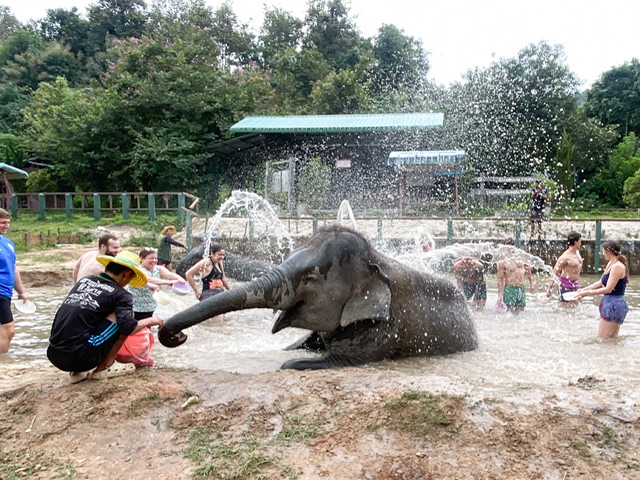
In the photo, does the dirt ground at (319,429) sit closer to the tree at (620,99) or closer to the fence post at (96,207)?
the fence post at (96,207)

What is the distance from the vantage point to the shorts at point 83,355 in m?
4.19

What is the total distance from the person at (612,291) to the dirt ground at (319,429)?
288 cm

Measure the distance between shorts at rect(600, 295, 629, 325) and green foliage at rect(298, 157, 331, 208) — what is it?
16085 millimetres

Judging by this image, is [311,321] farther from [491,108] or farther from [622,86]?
[622,86]

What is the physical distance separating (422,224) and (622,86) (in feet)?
86.7

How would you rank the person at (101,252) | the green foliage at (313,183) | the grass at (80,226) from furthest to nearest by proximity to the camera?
1. the green foliage at (313,183)
2. the grass at (80,226)
3. the person at (101,252)

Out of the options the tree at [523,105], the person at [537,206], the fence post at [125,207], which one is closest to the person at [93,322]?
the person at [537,206]

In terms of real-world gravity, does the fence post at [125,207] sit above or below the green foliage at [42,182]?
below

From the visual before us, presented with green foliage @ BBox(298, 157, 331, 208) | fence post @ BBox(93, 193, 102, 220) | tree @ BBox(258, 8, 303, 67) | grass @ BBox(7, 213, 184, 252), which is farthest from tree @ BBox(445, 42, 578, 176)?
fence post @ BBox(93, 193, 102, 220)

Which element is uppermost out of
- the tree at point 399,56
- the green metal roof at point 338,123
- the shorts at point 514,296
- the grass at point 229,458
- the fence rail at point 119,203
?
the tree at point 399,56

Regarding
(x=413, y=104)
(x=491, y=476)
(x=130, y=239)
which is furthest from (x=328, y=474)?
(x=413, y=104)

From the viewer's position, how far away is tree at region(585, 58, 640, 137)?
35.1 meters

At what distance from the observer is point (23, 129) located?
119ft

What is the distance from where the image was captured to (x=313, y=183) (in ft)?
74.6
